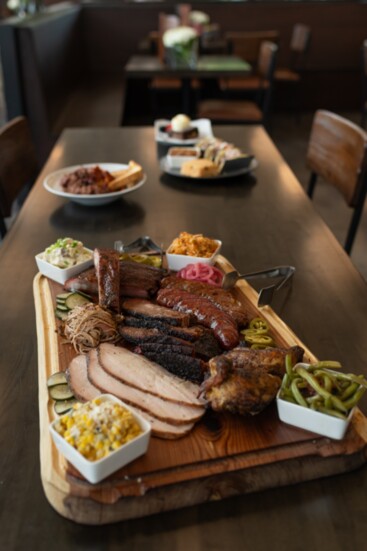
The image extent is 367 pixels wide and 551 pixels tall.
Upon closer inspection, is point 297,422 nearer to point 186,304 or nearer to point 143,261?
point 186,304

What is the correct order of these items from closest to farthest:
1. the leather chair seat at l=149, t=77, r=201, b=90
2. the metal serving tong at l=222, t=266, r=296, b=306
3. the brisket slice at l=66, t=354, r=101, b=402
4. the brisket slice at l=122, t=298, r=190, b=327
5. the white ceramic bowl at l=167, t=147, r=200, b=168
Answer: the brisket slice at l=66, t=354, r=101, b=402 → the brisket slice at l=122, t=298, r=190, b=327 → the metal serving tong at l=222, t=266, r=296, b=306 → the white ceramic bowl at l=167, t=147, r=200, b=168 → the leather chair seat at l=149, t=77, r=201, b=90

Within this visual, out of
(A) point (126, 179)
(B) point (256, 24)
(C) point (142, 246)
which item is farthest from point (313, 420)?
(B) point (256, 24)

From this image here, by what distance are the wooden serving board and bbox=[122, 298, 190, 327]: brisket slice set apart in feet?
0.98

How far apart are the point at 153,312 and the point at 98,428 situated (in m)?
0.47

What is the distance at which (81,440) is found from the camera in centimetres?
92

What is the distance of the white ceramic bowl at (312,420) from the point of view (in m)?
0.99

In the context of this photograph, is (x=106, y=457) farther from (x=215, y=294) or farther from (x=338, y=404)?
(x=215, y=294)

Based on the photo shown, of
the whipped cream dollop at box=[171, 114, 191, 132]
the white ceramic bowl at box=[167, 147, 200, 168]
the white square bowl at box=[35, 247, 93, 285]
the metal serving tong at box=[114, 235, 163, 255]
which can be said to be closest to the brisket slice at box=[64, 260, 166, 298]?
the white square bowl at box=[35, 247, 93, 285]

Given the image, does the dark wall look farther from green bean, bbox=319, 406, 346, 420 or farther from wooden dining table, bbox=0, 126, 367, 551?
green bean, bbox=319, 406, 346, 420

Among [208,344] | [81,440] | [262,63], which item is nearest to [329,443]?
[208,344]

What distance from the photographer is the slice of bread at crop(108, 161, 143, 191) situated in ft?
7.30

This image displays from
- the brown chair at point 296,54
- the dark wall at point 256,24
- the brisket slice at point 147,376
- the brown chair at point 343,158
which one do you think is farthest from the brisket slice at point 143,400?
the dark wall at point 256,24

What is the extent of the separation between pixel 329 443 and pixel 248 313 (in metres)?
0.51

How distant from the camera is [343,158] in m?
2.57
